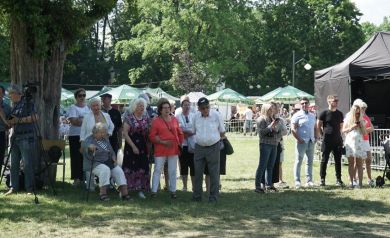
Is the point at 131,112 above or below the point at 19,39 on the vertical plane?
below

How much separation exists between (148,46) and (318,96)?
3167cm

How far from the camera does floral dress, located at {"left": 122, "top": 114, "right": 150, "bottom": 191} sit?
9.94 m

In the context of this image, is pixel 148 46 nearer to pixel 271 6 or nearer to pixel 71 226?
pixel 271 6

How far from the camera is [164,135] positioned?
981cm

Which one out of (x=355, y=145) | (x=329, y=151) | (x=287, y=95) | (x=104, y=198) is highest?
(x=287, y=95)

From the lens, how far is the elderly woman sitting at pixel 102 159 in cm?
948

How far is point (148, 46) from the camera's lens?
47.8 meters

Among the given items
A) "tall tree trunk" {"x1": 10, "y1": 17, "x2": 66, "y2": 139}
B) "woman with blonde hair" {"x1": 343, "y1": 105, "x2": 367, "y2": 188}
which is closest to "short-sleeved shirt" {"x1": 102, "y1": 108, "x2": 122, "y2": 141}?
"tall tree trunk" {"x1": 10, "y1": 17, "x2": 66, "y2": 139}

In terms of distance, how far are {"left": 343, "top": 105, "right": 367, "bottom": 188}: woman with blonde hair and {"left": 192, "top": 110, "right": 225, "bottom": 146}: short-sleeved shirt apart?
308cm

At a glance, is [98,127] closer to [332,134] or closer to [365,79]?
[332,134]

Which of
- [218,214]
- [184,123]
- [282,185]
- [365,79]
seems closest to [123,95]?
[365,79]

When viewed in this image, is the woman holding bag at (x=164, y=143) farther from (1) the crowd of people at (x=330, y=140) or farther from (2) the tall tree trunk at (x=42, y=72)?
(2) the tall tree trunk at (x=42, y=72)

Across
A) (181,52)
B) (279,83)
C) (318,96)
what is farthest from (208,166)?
(279,83)

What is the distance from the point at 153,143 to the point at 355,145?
3.93 metres
